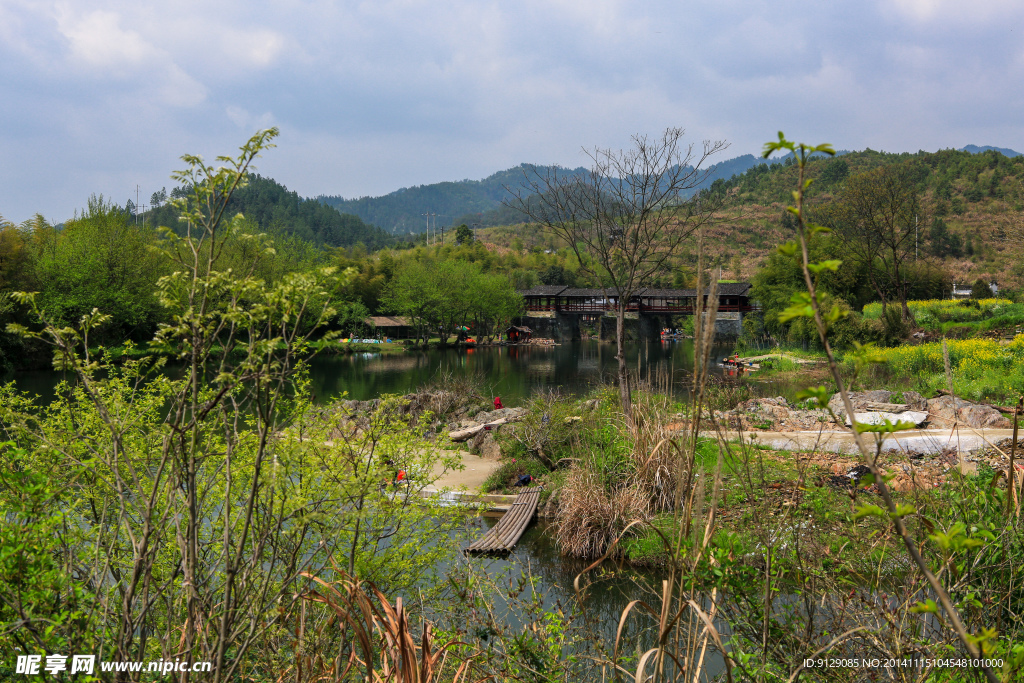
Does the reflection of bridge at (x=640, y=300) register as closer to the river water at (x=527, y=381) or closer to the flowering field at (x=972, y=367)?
the river water at (x=527, y=381)

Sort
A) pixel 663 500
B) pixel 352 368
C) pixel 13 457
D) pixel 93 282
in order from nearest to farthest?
1. pixel 13 457
2. pixel 663 500
3. pixel 93 282
4. pixel 352 368

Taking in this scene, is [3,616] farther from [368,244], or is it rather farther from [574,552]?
[368,244]

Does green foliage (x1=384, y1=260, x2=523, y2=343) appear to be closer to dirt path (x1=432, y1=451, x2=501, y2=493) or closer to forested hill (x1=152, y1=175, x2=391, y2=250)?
dirt path (x1=432, y1=451, x2=501, y2=493)

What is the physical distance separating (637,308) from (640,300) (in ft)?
5.34

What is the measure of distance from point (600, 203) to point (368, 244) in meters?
109

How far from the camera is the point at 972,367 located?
14.9 metres

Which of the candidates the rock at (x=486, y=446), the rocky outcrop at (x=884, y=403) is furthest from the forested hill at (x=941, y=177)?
the rock at (x=486, y=446)

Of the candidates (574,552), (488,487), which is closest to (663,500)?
(574,552)

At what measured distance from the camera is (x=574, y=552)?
6727 mm

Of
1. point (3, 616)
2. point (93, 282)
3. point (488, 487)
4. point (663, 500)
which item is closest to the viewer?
point (3, 616)

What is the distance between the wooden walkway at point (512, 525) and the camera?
6.52 m

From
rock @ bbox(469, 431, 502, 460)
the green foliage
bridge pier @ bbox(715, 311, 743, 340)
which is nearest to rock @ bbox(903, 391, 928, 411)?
rock @ bbox(469, 431, 502, 460)

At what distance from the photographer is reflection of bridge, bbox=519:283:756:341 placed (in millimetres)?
45750

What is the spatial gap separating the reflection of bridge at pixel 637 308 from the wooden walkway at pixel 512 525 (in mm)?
36288
